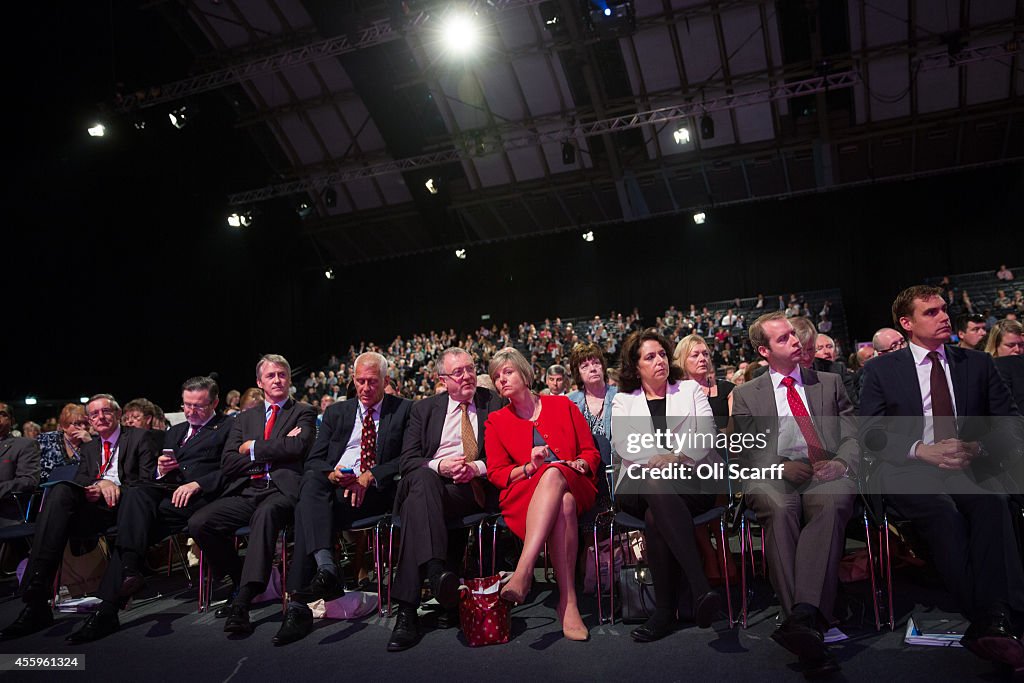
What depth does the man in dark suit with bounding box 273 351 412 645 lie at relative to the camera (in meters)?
3.01

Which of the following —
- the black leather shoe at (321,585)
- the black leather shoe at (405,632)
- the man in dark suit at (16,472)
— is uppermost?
the man in dark suit at (16,472)

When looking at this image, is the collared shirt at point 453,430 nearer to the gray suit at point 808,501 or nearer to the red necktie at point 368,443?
the red necktie at point 368,443

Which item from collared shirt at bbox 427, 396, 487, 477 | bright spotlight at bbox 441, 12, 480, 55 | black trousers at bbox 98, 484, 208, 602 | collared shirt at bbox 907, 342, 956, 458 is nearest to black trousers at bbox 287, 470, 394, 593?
collared shirt at bbox 427, 396, 487, 477

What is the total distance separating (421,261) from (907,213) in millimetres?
12889

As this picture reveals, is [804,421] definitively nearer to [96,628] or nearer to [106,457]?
[96,628]

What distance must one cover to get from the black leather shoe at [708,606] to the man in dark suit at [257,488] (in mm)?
1962

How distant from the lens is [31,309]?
10.9 metres

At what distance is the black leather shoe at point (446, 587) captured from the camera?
2777 mm

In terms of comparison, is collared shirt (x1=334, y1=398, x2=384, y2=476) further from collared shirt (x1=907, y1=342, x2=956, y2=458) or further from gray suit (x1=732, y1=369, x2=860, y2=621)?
collared shirt (x1=907, y1=342, x2=956, y2=458)

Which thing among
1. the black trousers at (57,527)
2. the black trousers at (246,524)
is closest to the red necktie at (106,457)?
the black trousers at (57,527)

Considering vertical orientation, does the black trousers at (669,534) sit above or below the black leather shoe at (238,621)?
above

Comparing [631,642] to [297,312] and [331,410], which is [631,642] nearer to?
[331,410]

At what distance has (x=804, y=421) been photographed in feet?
9.29

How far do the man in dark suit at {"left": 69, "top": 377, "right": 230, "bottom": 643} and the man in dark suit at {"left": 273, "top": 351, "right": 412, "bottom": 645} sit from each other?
2.24ft
